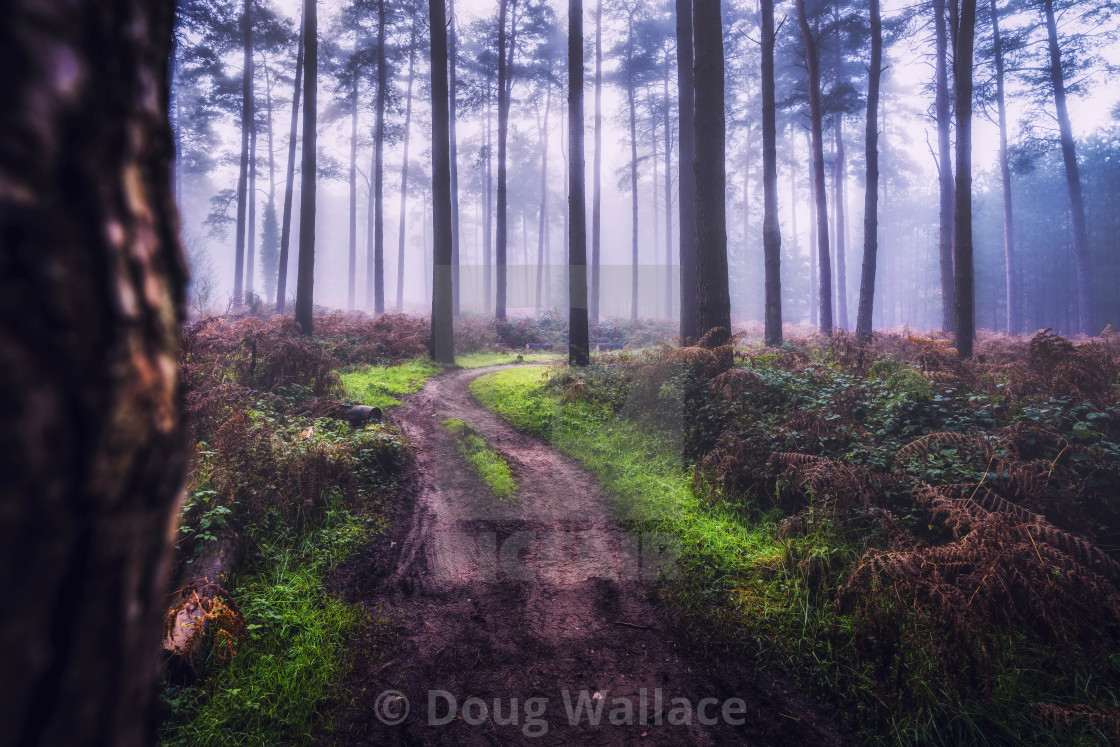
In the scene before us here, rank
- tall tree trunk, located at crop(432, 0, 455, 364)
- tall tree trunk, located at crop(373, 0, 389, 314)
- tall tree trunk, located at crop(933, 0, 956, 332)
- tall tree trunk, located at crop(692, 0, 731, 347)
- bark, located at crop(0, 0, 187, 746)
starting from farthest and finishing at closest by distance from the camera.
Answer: tall tree trunk, located at crop(373, 0, 389, 314), tall tree trunk, located at crop(933, 0, 956, 332), tall tree trunk, located at crop(432, 0, 455, 364), tall tree trunk, located at crop(692, 0, 731, 347), bark, located at crop(0, 0, 187, 746)

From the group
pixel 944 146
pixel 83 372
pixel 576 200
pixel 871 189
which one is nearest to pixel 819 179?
pixel 871 189

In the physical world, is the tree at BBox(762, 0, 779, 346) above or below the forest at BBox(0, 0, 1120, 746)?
above

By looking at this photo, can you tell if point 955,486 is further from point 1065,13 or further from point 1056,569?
point 1065,13

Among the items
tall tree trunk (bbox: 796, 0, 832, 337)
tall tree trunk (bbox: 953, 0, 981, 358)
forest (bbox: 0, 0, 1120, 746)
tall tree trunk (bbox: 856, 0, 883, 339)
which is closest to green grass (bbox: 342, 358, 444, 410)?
forest (bbox: 0, 0, 1120, 746)

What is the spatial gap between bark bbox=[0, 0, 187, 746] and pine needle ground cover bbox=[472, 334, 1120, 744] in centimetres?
378

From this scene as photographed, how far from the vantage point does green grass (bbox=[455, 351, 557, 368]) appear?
45.9 feet

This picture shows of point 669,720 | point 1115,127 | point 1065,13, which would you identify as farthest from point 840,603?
point 1115,127

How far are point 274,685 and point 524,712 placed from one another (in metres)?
1.64

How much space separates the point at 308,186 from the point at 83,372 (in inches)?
630

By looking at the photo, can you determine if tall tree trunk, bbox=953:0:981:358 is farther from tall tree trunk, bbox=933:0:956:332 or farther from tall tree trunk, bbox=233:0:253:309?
tall tree trunk, bbox=233:0:253:309

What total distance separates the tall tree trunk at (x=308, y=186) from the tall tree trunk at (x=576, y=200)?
7.37m

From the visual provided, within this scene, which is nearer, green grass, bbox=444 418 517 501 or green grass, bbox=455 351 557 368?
green grass, bbox=444 418 517 501

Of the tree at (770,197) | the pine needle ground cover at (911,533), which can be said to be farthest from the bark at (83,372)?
the tree at (770,197)

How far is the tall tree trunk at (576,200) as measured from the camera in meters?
12.0
